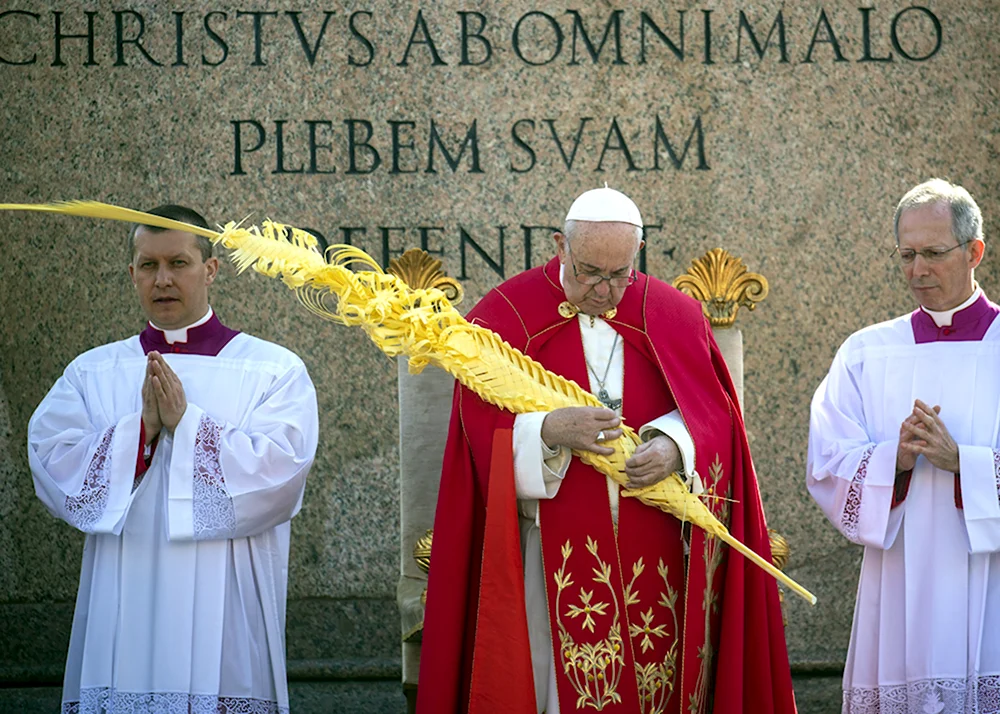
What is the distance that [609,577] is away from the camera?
16.3ft

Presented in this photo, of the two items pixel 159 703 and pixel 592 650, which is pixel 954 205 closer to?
pixel 592 650

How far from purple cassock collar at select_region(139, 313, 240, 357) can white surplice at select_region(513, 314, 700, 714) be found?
54.3 inches

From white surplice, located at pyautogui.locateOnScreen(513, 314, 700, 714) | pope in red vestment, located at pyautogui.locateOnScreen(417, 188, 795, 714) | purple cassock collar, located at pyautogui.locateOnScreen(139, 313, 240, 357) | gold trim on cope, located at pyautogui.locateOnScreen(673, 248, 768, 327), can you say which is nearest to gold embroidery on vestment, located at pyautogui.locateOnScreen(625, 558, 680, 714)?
pope in red vestment, located at pyautogui.locateOnScreen(417, 188, 795, 714)

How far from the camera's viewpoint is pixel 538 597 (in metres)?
5.01

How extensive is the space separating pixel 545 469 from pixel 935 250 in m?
1.58

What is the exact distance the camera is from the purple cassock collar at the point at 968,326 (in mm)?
5508

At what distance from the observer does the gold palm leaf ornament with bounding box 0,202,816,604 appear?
4789 mm

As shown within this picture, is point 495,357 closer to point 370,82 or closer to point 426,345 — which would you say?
point 426,345

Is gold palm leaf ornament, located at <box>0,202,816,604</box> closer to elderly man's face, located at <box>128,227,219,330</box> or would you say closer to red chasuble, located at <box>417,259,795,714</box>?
red chasuble, located at <box>417,259,795,714</box>

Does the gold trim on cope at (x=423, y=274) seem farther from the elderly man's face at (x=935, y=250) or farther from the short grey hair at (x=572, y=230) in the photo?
the elderly man's face at (x=935, y=250)

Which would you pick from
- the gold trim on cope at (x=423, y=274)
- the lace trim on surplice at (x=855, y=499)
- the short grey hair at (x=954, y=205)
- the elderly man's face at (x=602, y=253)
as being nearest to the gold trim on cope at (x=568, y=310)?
the elderly man's face at (x=602, y=253)

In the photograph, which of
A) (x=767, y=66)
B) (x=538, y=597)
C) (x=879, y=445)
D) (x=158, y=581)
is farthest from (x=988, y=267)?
(x=158, y=581)

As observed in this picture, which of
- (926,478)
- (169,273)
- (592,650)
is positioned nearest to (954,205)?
(926,478)

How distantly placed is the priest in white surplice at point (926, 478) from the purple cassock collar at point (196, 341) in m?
2.12
